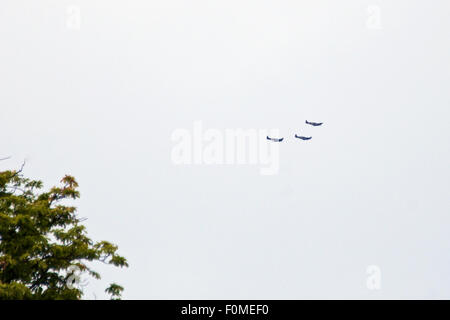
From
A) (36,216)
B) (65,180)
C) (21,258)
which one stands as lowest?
(21,258)

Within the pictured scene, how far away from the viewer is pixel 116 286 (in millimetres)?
14383

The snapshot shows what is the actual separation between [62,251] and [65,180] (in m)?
2.42
